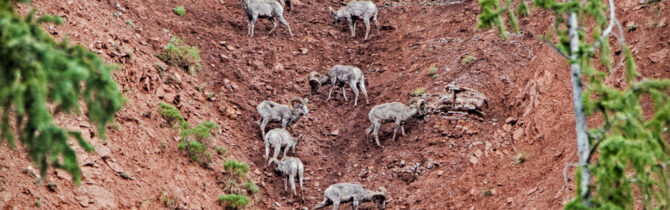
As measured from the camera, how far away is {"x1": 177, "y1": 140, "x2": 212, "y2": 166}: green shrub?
1700 cm

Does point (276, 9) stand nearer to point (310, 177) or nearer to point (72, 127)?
point (310, 177)

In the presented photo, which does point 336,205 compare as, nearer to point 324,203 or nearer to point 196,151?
point 324,203

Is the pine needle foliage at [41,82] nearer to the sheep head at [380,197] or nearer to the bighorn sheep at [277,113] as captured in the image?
the sheep head at [380,197]

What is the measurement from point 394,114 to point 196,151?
17.9 feet

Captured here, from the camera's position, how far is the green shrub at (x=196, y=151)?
669 inches

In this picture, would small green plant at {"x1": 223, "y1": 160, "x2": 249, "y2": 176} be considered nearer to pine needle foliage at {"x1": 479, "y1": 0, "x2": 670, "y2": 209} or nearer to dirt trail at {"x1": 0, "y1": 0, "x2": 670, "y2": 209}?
dirt trail at {"x1": 0, "y1": 0, "x2": 670, "y2": 209}

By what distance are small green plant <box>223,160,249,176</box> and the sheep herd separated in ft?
2.36

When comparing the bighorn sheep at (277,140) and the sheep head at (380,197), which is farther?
the bighorn sheep at (277,140)

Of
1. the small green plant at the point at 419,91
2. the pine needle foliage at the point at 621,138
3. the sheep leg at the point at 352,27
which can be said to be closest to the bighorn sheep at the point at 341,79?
the small green plant at the point at 419,91

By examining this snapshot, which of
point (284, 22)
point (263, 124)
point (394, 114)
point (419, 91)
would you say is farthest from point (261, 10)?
point (394, 114)

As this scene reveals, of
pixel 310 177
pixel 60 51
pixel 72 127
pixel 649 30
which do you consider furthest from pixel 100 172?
pixel 649 30

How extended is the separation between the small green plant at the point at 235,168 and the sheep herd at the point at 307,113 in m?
0.72

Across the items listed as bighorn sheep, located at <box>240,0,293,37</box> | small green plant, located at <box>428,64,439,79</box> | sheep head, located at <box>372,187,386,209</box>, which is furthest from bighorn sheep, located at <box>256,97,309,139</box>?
bighorn sheep, located at <box>240,0,293,37</box>

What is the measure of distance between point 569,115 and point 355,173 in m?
5.58
